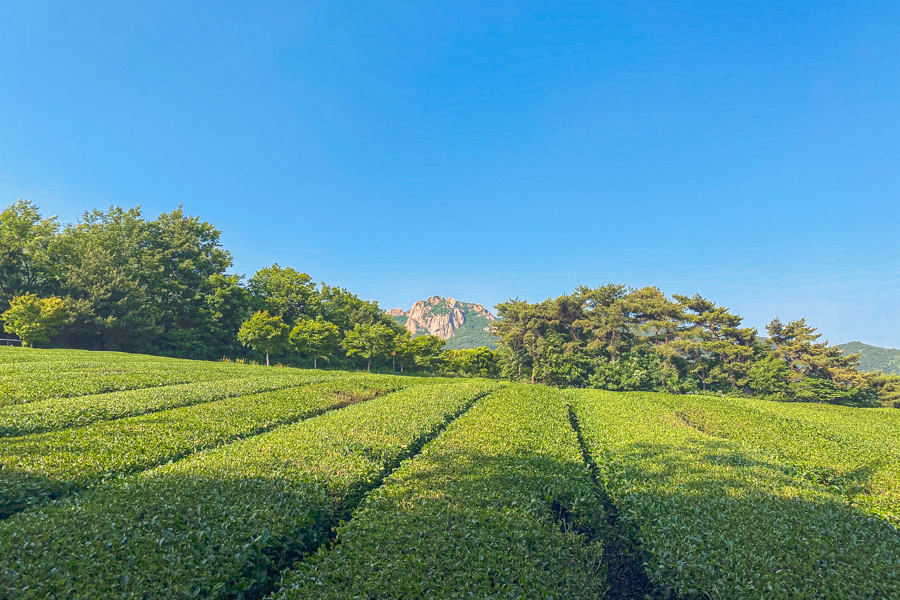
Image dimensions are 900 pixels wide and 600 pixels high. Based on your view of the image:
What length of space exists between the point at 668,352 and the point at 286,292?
1935 inches

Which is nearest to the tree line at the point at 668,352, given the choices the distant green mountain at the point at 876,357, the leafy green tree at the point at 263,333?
the leafy green tree at the point at 263,333

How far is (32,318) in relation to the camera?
97.6 ft

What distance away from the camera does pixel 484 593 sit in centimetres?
396

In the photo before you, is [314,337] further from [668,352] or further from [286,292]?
[668,352]

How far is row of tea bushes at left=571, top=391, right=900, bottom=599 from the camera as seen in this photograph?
4426 millimetres

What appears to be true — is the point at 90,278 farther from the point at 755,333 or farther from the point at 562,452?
the point at 755,333

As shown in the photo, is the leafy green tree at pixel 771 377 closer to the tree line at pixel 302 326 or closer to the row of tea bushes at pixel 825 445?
the tree line at pixel 302 326

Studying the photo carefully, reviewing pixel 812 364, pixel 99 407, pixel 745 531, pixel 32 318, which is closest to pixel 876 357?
pixel 812 364

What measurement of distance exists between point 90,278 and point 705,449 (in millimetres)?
49037

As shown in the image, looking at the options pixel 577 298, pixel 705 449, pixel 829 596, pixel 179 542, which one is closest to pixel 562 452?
pixel 705 449

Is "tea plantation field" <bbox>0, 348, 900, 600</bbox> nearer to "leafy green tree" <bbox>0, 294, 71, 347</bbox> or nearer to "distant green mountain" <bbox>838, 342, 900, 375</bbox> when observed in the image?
"leafy green tree" <bbox>0, 294, 71, 347</bbox>

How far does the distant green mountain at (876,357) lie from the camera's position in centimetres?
10088

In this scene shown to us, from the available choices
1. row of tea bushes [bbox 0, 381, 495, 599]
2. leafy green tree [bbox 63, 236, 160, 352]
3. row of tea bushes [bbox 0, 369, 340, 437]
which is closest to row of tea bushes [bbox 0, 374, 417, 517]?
row of tea bushes [bbox 0, 381, 495, 599]

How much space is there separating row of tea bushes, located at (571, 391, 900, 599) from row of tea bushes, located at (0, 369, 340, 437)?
14058mm
